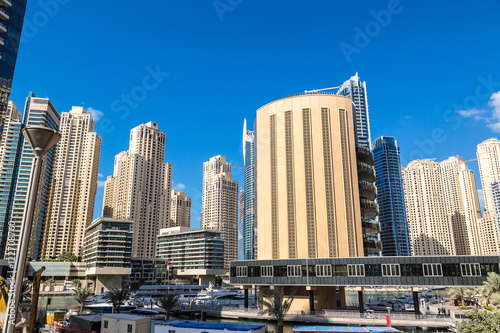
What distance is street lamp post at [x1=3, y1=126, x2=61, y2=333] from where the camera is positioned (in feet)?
47.5

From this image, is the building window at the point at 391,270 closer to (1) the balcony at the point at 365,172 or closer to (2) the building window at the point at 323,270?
(2) the building window at the point at 323,270

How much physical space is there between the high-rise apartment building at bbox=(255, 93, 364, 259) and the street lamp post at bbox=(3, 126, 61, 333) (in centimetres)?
6785

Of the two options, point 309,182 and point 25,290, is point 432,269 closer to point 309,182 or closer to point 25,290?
point 309,182

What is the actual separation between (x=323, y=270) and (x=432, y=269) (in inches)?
717

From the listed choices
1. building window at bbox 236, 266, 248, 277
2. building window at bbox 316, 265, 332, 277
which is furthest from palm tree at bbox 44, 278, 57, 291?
building window at bbox 316, 265, 332, 277

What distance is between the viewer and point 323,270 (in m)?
68.7

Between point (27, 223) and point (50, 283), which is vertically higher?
point (27, 223)

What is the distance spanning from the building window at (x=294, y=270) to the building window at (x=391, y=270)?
15.0 meters

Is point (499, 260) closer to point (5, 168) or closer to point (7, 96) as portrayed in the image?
point (7, 96)

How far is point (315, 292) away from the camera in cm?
7244

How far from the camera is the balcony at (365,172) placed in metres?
87.8

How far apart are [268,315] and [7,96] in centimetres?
7468

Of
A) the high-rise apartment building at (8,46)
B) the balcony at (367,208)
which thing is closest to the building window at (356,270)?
the balcony at (367,208)

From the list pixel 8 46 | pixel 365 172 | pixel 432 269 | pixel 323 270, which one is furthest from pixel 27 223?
pixel 8 46
